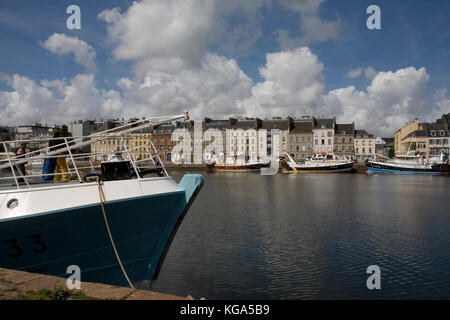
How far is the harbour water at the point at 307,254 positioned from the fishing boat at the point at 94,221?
64.6 inches

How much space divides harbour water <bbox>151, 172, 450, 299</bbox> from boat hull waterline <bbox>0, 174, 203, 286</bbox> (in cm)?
147

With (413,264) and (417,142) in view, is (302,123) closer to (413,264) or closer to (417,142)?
(417,142)

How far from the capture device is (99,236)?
8031mm

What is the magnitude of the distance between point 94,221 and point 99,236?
1.43ft

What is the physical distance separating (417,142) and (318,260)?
101538 mm

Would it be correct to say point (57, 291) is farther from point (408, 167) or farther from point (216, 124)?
point (216, 124)

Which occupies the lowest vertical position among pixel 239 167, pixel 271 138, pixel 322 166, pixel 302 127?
pixel 239 167

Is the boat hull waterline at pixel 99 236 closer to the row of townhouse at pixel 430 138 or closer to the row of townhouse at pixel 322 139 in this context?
the row of townhouse at pixel 322 139

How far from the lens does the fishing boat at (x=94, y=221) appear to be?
7.25 meters

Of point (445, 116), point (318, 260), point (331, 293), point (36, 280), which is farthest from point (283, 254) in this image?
point (445, 116)

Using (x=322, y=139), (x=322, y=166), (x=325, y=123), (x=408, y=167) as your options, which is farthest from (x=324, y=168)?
(x=325, y=123)

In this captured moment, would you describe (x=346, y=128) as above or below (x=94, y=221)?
above

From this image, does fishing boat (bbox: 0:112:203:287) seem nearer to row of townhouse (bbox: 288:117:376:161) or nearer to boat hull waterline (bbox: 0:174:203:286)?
boat hull waterline (bbox: 0:174:203:286)

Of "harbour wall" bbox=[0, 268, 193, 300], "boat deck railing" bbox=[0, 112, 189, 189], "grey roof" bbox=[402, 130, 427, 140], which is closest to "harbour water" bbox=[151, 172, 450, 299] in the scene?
"boat deck railing" bbox=[0, 112, 189, 189]
